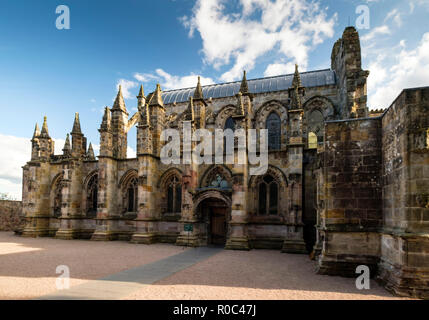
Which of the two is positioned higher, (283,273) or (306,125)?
(306,125)

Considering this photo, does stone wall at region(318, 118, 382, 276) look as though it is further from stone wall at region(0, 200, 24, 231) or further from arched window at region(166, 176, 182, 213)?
stone wall at region(0, 200, 24, 231)

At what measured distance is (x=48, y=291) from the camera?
654cm

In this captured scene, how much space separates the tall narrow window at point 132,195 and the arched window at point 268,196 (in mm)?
9351

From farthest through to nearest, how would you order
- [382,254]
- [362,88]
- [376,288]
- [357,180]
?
[362,88] < [357,180] < [382,254] < [376,288]

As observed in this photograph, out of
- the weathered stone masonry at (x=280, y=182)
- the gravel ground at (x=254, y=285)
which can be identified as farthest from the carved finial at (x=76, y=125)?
the gravel ground at (x=254, y=285)

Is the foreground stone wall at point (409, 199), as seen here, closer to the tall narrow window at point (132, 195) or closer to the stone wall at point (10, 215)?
the tall narrow window at point (132, 195)

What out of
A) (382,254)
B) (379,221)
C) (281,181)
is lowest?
(382,254)

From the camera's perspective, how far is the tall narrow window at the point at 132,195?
62.4 feet

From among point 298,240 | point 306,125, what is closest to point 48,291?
point 298,240

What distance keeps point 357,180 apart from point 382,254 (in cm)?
245

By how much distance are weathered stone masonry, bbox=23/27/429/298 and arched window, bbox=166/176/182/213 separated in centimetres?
7

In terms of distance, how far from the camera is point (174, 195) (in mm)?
17828
